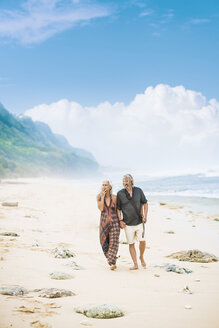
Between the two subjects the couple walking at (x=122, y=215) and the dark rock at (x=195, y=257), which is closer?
the couple walking at (x=122, y=215)

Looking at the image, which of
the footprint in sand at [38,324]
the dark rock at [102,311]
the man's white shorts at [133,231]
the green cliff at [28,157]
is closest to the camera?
the footprint in sand at [38,324]

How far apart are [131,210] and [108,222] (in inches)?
23.4

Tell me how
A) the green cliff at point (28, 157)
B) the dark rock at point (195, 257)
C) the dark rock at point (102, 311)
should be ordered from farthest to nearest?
the green cliff at point (28, 157), the dark rock at point (195, 257), the dark rock at point (102, 311)

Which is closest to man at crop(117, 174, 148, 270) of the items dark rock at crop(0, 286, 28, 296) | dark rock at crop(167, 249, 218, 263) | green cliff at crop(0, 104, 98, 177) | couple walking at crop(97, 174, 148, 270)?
couple walking at crop(97, 174, 148, 270)

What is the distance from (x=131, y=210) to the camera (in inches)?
290

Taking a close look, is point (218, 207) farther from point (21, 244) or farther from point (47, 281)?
point (47, 281)

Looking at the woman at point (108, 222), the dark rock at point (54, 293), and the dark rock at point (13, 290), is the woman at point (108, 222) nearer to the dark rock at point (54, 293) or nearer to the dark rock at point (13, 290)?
the dark rock at point (54, 293)

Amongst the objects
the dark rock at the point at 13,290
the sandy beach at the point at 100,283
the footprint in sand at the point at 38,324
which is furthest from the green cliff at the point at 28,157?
the footprint in sand at the point at 38,324

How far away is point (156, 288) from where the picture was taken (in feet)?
18.4

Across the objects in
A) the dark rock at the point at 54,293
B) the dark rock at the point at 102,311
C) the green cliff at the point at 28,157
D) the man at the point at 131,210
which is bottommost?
the dark rock at the point at 102,311

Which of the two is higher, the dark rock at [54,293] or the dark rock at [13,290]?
the dark rock at [13,290]

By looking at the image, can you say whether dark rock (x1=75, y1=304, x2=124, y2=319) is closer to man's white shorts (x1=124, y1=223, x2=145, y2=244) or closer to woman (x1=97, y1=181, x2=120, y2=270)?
woman (x1=97, y1=181, x2=120, y2=270)

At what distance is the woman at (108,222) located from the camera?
7.33 m

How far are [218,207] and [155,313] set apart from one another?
1966 centimetres
